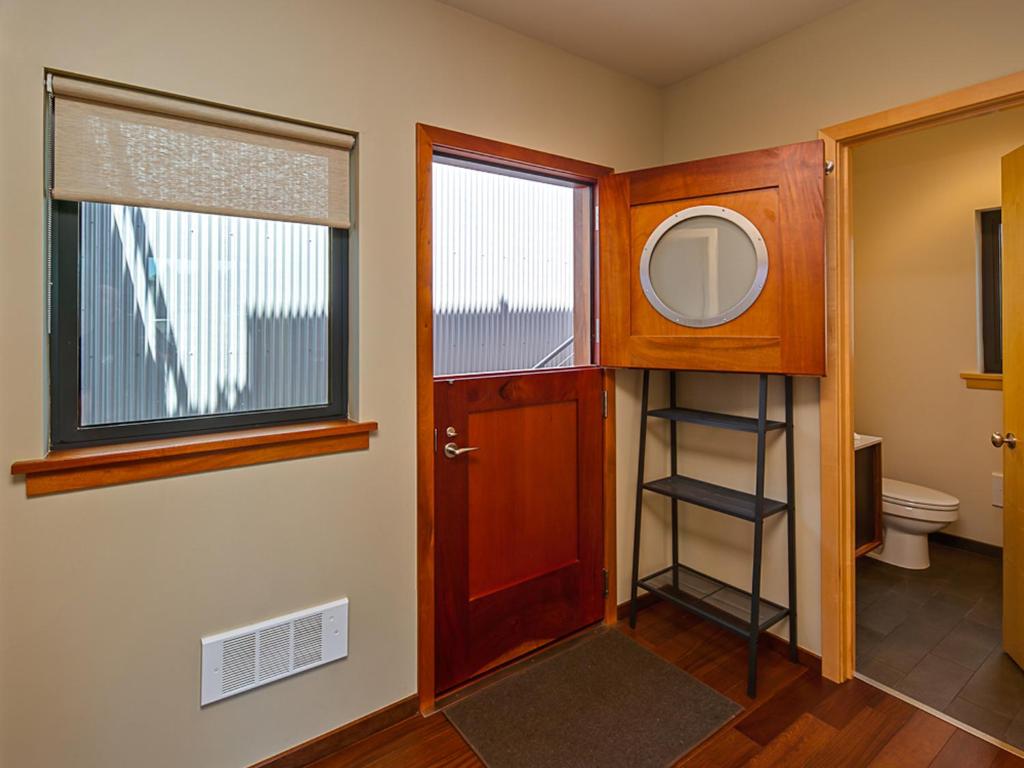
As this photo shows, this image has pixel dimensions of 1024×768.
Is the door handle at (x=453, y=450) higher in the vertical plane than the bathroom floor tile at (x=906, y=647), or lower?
higher

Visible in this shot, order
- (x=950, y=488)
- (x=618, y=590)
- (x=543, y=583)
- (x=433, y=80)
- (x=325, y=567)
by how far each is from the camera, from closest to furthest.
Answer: (x=325, y=567) < (x=433, y=80) < (x=543, y=583) < (x=618, y=590) < (x=950, y=488)

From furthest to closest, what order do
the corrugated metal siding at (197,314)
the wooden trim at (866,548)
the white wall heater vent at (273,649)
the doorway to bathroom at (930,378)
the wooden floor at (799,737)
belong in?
1. the wooden trim at (866,548)
2. the doorway to bathroom at (930,378)
3. the wooden floor at (799,737)
4. the white wall heater vent at (273,649)
5. the corrugated metal siding at (197,314)

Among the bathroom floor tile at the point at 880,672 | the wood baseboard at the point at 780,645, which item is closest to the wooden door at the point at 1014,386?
the bathroom floor tile at the point at 880,672

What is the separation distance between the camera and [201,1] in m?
1.51

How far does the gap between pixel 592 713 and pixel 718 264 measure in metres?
1.76

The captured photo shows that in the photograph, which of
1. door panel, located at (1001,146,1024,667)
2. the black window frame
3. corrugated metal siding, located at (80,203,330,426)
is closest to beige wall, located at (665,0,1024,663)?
door panel, located at (1001,146,1024,667)

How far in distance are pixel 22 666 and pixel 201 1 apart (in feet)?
5.96

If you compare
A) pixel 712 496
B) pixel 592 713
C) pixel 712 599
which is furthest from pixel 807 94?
pixel 592 713

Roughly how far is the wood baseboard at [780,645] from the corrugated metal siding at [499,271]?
1.23 metres

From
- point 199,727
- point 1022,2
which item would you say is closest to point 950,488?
point 1022,2

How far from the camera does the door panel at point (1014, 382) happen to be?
203cm

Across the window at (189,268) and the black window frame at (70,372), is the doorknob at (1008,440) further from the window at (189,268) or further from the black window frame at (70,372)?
the black window frame at (70,372)

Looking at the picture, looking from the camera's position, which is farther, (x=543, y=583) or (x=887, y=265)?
(x=887, y=265)

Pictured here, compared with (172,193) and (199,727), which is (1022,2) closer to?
(172,193)
